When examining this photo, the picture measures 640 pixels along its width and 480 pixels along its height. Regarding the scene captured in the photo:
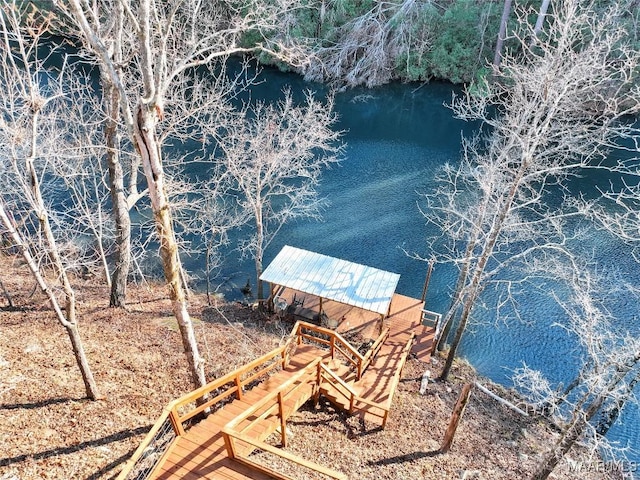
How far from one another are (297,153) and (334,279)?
4.10m

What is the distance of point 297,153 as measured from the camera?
46.3 feet

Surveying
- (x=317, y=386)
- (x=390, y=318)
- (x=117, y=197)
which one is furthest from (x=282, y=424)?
(x=390, y=318)

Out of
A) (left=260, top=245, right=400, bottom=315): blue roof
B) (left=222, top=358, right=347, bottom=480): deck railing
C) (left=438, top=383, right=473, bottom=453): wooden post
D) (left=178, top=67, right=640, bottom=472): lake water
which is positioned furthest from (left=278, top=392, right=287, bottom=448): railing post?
(left=178, top=67, right=640, bottom=472): lake water

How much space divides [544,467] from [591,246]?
12.6m

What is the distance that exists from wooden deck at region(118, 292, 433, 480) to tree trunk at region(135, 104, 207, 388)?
0.97 m

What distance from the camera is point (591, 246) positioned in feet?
60.9

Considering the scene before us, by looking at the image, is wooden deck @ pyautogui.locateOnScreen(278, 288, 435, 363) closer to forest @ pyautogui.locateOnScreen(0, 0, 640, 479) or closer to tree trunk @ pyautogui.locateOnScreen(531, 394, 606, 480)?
forest @ pyautogui.locateOnScreen(0, 0, 640, 479)

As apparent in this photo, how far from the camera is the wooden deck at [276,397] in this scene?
6523 millimetres

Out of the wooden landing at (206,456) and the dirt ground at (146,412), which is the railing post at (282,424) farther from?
the dirt ground at (146,412)

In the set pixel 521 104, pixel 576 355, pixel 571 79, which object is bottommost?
A: pixel 576 355

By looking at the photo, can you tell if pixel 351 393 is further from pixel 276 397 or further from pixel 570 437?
pixel 570 437

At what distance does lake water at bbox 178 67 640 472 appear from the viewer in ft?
49.3

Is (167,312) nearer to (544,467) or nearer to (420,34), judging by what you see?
(544,467)

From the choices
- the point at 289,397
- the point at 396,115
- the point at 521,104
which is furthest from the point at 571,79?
the point at 396,115
